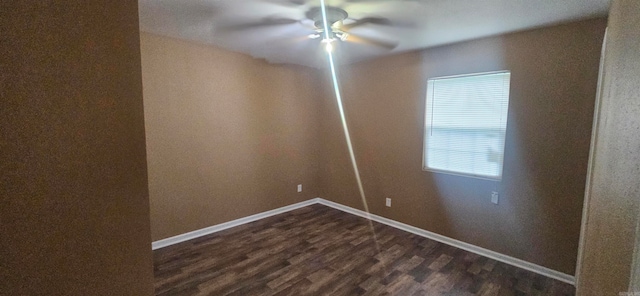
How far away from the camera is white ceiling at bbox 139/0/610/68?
191cm

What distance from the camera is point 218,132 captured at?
3186mm

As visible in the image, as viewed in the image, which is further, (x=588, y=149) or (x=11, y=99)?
(x=588, y=149)

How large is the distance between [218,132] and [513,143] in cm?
327

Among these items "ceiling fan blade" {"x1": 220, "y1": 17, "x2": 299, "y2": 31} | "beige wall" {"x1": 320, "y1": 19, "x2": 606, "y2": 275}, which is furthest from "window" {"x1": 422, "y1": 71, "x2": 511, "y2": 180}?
"ceiling fan blade" {"x1": 220, "y1": 17, "x2": 299, "y2": 31}

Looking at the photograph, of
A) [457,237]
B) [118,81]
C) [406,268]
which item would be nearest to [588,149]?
[457,237]

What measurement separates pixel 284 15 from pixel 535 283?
10.6 feet

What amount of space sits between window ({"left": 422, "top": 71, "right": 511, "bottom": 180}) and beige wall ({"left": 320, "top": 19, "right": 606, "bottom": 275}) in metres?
0.09

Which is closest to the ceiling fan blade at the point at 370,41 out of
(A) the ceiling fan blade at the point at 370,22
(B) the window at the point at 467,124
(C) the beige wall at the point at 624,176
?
(A) the ceiling fan blade at the point at 370,22

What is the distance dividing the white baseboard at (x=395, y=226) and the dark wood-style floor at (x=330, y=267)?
0.08 m

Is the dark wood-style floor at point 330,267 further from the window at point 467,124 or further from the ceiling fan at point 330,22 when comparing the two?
the ceiling fan at point 330,22

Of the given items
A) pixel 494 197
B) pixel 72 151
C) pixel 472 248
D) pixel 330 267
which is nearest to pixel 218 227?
pixel 330 267

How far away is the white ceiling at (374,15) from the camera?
191cm

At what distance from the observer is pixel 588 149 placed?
2094mm

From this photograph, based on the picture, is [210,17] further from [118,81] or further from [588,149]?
[588,149]
